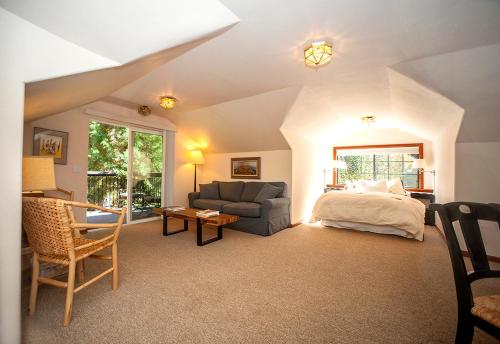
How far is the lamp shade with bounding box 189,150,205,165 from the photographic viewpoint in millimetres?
5554

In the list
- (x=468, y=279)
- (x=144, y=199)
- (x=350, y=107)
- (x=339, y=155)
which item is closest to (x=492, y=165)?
(x=350, y=107)

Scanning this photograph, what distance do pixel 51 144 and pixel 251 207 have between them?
3.29m

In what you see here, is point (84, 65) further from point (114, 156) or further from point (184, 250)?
point (114, 156)

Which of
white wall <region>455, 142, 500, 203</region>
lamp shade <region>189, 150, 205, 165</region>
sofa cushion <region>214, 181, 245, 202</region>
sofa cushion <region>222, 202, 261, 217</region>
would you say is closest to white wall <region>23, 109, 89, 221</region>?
lamp shade <region>189, 150, 205, 165</region>

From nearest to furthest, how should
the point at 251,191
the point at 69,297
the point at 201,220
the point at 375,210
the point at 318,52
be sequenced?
the point at 69,297 → the point at 318,52 → the point at 201,220 → the point at 375,210 → the point at 251,191

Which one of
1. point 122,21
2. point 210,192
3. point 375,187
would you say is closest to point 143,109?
point 210,192

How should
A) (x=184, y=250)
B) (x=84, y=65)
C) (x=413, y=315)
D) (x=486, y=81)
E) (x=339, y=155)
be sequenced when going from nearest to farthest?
1. (x=84, y=65)
2. (x=413, y=315)
3. (x=486, y=81)
4. (x=184, y=250)
5. (x=339, y=155)

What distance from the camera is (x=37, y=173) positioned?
1.95m

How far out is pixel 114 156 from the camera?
215 inches

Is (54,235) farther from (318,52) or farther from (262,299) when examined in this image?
(318,52)

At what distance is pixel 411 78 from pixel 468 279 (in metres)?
2.34

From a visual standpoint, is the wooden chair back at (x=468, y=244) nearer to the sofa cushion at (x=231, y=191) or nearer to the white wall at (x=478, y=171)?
the white wall at (x=478, y=171)

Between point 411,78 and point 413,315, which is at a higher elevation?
point 411,78

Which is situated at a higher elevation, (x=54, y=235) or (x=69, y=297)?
(x=54, y=235)
